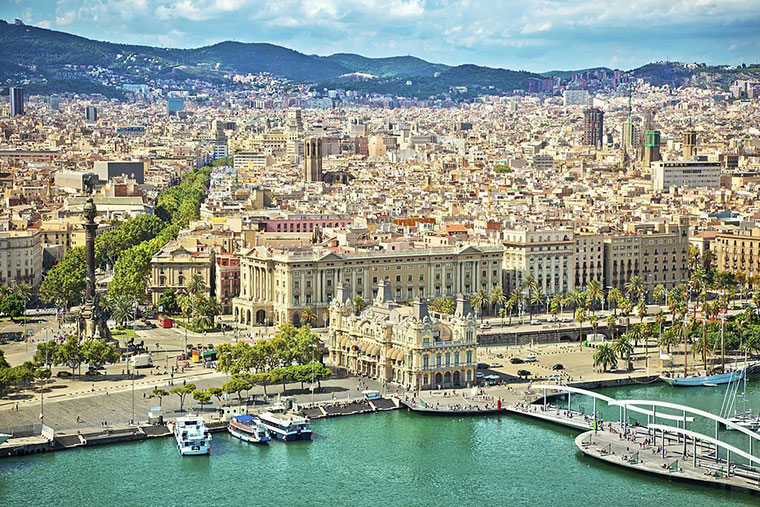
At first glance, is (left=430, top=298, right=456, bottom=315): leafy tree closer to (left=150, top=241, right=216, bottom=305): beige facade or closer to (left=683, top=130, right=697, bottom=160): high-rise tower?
(left=150, top=241, right=216, bottom=305): beige facade

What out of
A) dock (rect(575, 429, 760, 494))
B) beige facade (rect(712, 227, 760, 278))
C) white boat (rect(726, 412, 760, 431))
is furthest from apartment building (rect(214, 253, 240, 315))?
white boat (rect(726, 412, 760, 431))

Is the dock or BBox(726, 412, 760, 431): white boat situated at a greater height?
BBox(726, 412, 760, 431): white boat

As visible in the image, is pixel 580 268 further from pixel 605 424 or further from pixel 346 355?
pixel 605 424

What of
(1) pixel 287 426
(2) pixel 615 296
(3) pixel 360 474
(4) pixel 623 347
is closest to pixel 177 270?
(2) pixel 615 296

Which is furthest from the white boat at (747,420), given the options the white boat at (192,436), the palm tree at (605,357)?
the white boat at (192,436)

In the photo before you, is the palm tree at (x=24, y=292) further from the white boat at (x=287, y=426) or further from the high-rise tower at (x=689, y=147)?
the high-rise tower at (x=689, y=147)
